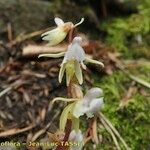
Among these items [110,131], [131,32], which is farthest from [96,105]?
[131,32]

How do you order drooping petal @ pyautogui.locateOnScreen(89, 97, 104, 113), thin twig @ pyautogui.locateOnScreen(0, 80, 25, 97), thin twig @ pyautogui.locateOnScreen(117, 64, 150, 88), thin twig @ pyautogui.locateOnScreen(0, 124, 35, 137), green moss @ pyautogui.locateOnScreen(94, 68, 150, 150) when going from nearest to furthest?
drooping petal @ pyautogui.locateOnScreen(89, 97, 104, 113) < thin twig @ pyautogui.locateOnScreen(0, 124, 35, 137) < green moss @ pyautogui.locateOnScreen(94, 68, 150, 150) < thin twig @ pyautogui.locateOnScreen(0, 80, 25, 97) < thin twig @ pyautogui.locateOnScreen(117, 64, 150, 88)

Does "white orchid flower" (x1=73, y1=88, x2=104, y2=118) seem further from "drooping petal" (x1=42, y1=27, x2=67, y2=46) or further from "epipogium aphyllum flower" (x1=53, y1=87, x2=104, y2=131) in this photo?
"drooping petal" (x1=42, y1=27, x2=67, y2=46)

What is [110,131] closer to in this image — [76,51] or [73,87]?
[73,87]

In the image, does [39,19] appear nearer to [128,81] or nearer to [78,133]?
[128,81]

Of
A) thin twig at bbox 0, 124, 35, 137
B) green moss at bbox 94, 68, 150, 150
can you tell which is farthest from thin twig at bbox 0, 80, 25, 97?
green moss at bbox 94, 68, 150, 150

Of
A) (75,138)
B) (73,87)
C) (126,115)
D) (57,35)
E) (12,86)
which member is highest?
(57,35)

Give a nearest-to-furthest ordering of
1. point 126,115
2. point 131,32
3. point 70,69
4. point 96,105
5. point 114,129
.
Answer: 1. point 96,105
2. point 70,69
3. point 114,129
4. point 126,115
5. point 131,32

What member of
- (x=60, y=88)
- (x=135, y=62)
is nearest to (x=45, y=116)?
(x=60, y=88)

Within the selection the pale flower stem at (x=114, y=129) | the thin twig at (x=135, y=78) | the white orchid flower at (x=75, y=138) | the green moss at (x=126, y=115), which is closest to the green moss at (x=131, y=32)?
the thin twig at (x=135, y=78)
